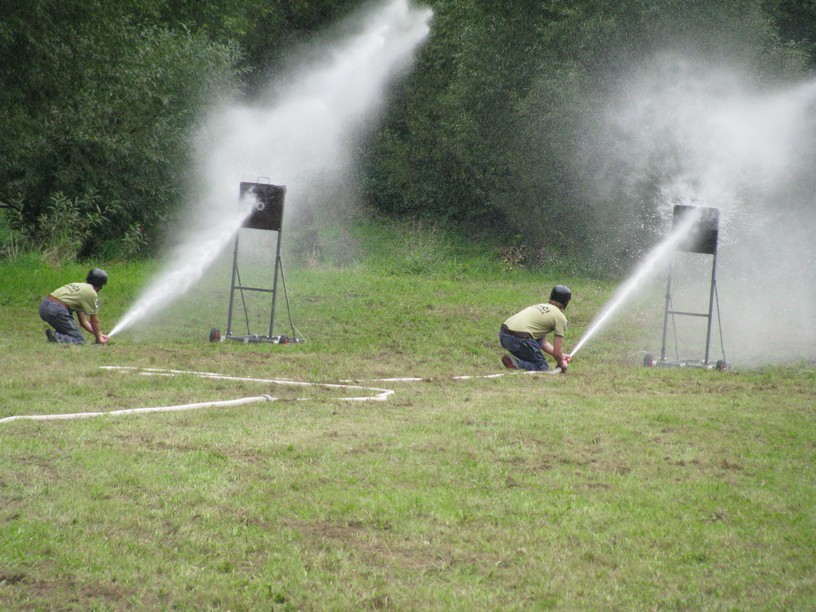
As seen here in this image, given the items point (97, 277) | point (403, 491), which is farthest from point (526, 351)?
point (403, 491)

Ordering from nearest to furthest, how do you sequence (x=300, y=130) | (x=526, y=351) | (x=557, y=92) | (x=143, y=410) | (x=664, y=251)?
1. (x=143, y=410)
2. (x=526, y=351)
3. (x=664, y=251)
4. (x=557, y=92)
5. (x=300, y=130)

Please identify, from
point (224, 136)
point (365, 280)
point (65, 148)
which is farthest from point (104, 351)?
point (224, 136)

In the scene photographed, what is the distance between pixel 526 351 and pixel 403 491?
650 cm

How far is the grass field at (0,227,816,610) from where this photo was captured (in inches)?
170

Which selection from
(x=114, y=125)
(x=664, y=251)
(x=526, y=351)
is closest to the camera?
(x=526, y=351)

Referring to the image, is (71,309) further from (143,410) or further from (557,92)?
(557,92)

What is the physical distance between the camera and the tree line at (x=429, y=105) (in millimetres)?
16562

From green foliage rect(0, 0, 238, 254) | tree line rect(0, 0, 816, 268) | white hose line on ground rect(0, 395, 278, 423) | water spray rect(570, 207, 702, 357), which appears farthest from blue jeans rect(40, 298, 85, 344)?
water spray rect(570, 207, 702, 357)

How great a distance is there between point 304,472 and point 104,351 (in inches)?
260

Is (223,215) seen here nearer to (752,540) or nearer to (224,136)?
Result: (224,136)

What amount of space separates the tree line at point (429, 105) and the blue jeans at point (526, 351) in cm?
884

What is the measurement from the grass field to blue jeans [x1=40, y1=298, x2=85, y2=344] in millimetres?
1337

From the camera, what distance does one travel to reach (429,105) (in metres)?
35.2

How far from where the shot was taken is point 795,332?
56.7ft
